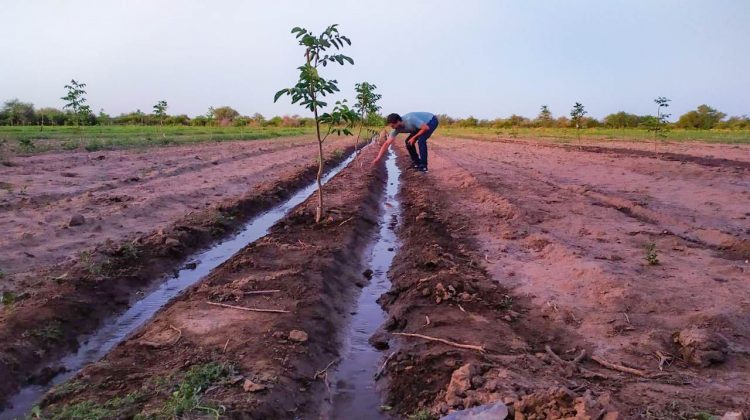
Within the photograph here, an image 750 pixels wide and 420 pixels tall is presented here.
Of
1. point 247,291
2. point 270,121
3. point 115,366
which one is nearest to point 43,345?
point 115,366

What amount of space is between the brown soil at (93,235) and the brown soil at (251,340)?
715 millimetres

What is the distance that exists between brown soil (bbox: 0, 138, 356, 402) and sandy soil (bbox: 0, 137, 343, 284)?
0.02 m

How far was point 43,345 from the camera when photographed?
14.0 ft

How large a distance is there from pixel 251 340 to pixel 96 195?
26.0 feet

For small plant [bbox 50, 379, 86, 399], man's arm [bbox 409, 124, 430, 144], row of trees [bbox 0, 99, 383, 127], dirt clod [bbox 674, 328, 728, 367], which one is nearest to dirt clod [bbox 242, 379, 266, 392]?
small plant [bbox 50, 379, 86, 399]

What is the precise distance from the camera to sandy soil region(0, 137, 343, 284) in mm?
7043

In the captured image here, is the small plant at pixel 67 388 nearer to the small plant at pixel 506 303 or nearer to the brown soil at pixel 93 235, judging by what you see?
the brown soil at pixel 93 235

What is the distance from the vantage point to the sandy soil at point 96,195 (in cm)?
704

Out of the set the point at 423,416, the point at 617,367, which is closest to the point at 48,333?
the point at 423,416

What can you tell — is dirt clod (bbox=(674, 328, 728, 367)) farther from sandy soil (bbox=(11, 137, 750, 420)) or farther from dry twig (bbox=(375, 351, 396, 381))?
dry twig (bbox=(375, 351, 396, 381))

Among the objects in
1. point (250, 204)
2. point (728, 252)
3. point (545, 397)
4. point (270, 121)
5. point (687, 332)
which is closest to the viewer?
point (545, 397)

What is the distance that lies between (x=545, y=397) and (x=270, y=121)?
10242cm

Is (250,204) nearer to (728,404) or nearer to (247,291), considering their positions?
(247,291)

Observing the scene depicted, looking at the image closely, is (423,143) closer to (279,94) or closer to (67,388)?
(279,94)
